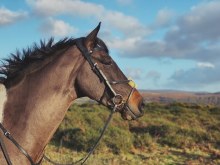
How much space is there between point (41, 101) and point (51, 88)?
167 millimetres

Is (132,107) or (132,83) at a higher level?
(132,83)

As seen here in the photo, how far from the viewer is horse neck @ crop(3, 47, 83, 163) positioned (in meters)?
4.82

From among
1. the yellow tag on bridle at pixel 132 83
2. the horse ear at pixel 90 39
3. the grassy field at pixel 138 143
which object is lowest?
the grassy field at pixel 138 143

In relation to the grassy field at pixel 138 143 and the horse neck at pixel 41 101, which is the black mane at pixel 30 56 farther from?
the grassy field at pixel 138 143

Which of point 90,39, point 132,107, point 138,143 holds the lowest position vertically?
point 138,143

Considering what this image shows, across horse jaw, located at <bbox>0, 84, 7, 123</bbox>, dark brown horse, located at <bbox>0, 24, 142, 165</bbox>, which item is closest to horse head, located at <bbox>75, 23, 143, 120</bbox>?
dark brown horse, located at <bbox>0, 24, 142, 165</bbox>

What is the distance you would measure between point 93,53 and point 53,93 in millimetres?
593

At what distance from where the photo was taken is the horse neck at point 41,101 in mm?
4820

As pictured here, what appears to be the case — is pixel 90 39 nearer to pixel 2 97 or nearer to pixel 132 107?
pixel 132 107

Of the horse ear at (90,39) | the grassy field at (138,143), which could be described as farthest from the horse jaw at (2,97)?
the grassy field at (138,143)

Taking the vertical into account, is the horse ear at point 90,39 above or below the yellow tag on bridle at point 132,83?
above

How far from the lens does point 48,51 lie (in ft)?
16.9

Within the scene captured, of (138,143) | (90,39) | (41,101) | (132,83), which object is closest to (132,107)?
(132,83)

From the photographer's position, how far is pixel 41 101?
4910mm
